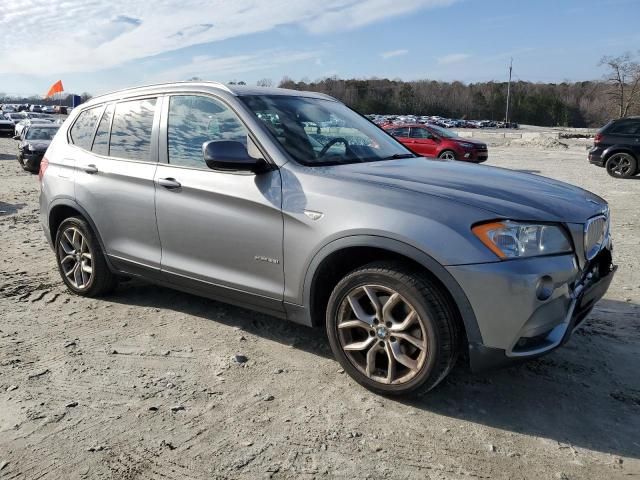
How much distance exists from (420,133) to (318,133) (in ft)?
52.4

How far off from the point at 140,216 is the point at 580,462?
3219 mm

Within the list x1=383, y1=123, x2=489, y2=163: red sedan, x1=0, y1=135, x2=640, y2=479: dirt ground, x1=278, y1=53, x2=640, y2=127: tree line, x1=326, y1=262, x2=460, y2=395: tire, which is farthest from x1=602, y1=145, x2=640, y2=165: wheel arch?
x1=278, y1=53, x2=640, y2=127: tree line

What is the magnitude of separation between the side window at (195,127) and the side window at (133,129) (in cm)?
24

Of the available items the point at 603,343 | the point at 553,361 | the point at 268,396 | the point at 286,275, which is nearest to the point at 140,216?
the point at 286,275

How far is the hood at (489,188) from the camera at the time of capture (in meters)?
2.99

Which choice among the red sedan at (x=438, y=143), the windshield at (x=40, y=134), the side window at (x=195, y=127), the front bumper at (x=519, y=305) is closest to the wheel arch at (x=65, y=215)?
the side window at (x=195, y=127)

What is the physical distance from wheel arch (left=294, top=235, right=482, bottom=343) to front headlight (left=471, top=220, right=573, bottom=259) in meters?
0.26

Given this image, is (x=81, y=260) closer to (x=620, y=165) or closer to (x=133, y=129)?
(x=133, y=129)

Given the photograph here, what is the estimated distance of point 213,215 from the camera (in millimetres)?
3730

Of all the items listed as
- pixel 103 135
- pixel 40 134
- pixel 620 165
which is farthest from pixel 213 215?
pixel 40 134

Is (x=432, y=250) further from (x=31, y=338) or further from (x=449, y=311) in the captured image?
(x=31, y=338)

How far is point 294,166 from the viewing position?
3.48 meters

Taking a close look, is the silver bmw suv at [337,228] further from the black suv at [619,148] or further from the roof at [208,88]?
the black suv at [619,148]

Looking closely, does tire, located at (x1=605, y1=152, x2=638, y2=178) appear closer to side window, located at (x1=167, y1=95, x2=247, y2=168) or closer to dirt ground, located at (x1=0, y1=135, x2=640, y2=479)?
dirt ground, located at (x1=0, y1=135, x2=640, y2=479)
